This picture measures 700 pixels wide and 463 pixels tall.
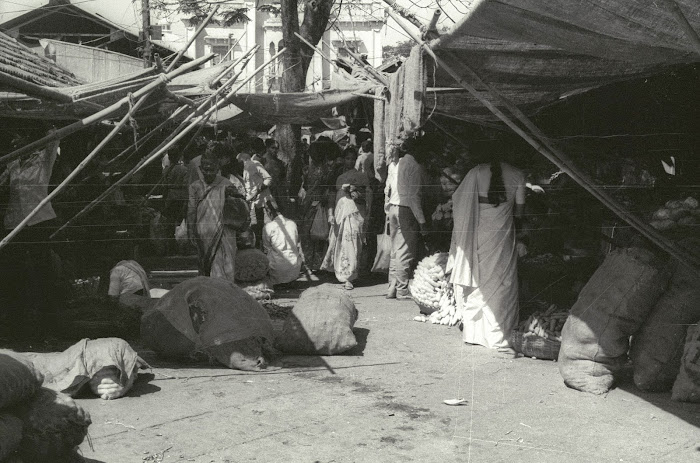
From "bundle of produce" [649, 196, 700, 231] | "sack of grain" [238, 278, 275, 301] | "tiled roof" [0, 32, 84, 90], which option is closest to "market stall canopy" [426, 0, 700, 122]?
"bundle of produce" [649, 196, 700, 231]

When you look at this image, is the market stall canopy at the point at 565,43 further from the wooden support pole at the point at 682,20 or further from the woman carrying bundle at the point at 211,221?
the woman carrying bundle at the point at 211,221

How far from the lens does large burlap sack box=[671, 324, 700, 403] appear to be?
5.65 m

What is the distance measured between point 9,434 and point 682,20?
378cm

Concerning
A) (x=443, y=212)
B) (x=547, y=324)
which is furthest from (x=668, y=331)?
(x=443, y=212)

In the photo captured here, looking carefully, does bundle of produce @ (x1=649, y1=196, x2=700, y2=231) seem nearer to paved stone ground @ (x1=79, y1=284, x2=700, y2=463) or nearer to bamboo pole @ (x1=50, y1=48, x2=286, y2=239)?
paved stone ground @ (x1=79, y1=284, x2=700, y2=463)

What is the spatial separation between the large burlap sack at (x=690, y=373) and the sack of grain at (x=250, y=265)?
601 centimetres

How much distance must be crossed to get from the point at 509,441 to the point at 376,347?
2946mm

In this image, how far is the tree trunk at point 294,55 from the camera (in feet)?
49.0

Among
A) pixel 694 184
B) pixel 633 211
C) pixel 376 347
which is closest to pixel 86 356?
pixel 376 347

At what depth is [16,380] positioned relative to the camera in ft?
12.8

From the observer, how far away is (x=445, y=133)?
11203mm

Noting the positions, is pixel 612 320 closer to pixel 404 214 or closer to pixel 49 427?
pixel 49 427

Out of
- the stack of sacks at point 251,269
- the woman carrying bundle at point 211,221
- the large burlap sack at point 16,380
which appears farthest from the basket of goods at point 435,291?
the large burlap sack at point 16,380

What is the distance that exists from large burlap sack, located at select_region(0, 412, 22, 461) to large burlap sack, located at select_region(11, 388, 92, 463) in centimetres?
12
